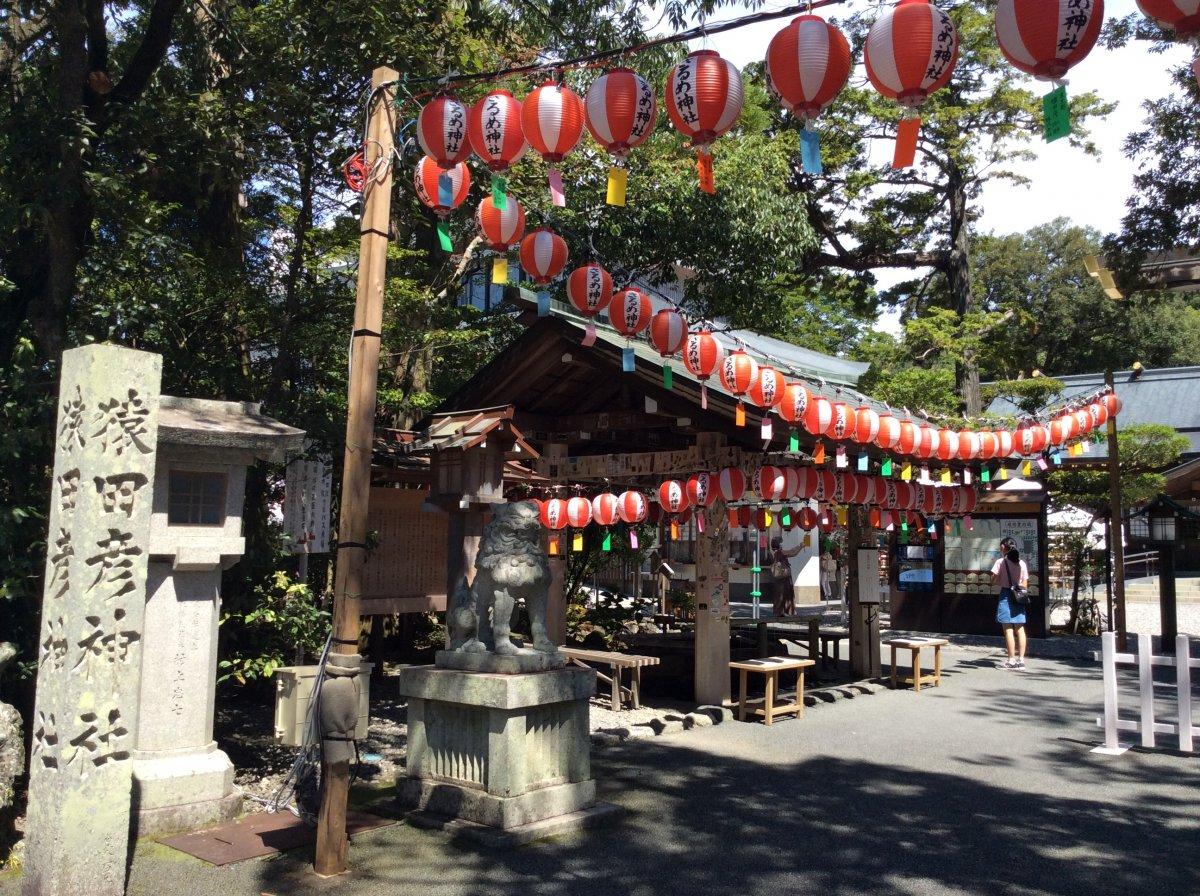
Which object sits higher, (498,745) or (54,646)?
(54,646)

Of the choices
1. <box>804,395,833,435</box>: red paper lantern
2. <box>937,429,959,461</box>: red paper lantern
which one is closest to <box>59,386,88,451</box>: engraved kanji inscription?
<box>804,395,833,435</box>: red paper lantern

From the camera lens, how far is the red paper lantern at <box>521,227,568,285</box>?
27.8 ft

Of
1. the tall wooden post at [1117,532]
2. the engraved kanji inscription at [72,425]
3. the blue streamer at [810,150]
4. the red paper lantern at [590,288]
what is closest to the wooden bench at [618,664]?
the red paper lantern at [590,288]

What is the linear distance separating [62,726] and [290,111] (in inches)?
261

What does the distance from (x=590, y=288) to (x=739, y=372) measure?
1.74 metres

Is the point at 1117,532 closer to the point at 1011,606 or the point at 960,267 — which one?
the point at 1011,606

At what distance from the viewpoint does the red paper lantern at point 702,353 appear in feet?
31.1

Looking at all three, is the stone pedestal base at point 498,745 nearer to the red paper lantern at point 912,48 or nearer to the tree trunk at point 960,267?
the red paper lantern at point 912,48

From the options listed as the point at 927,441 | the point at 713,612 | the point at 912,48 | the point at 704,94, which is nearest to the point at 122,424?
the point at 704,94

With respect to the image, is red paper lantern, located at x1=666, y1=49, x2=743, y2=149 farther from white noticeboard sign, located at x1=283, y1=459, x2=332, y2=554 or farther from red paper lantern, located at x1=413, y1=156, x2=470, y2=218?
white noticeboard sign, located at x1=283, y1=459, x2=332, y2=554

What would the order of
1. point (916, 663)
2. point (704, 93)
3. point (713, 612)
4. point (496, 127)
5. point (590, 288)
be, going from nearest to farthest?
point (704, 93) → point (496, 127) → point (590, 288) → point (713, 612) → point (916, 663)

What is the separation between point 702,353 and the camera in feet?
31.2

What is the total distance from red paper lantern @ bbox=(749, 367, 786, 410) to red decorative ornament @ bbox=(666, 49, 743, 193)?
3.89 m

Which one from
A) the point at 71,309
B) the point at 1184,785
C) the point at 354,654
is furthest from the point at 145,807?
the point at 1184,785
